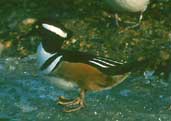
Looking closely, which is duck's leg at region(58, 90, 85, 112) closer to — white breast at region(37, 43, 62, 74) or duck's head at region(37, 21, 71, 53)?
white breast at region(37, 43, 62, 74)

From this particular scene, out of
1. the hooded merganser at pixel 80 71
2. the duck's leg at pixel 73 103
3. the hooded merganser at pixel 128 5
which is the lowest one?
the duck's leg at pixel 73 103

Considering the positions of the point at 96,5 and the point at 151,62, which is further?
the point at 96,5

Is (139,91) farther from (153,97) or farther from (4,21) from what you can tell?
(4,21)

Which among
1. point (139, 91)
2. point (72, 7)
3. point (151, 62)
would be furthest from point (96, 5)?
point (139, 91)

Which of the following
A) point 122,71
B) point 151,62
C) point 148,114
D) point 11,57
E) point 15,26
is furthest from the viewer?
point 15,26

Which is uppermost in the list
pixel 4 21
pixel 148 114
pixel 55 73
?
pixel 4 21

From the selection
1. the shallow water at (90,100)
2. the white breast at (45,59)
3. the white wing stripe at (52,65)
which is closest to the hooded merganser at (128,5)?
the shallow water at (90,100)

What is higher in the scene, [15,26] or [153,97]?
[15,26]

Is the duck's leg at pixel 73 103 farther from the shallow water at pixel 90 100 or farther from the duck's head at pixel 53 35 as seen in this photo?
the duck's head at pixel 53 35
